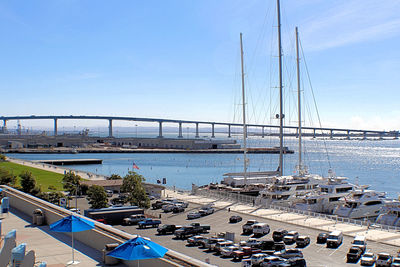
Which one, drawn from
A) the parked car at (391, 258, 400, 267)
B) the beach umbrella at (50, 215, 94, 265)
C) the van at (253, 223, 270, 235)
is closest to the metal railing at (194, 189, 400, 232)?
the van at (253, 223, 270, 235)

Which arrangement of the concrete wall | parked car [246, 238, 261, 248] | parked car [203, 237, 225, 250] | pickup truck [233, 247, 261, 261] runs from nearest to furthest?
the concrete wall, pickup truck [233, 247, 261, 261], parked car [203, 237, 225, 250], parked car [246, 238, 261, 248]

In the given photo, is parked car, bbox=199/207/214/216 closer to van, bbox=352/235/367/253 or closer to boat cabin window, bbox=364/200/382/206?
van, bbox=352/235/367/253

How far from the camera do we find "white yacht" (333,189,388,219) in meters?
30.6

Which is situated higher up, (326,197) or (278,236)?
(278,236)

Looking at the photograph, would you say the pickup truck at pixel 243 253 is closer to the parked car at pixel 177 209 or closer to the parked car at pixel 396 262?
the parked car at pixel 396 262

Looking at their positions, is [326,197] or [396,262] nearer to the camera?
[396,262]

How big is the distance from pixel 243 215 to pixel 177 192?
14528mm

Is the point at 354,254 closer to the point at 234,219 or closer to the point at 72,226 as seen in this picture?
the point at 234,219

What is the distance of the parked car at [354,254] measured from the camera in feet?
56.0

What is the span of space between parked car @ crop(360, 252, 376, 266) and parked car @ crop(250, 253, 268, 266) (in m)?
3.94

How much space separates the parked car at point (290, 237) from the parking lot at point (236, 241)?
86 centimetres

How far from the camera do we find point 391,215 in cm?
2827

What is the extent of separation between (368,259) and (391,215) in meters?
13.1

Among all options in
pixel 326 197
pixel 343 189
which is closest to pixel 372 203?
pixel 343 189
